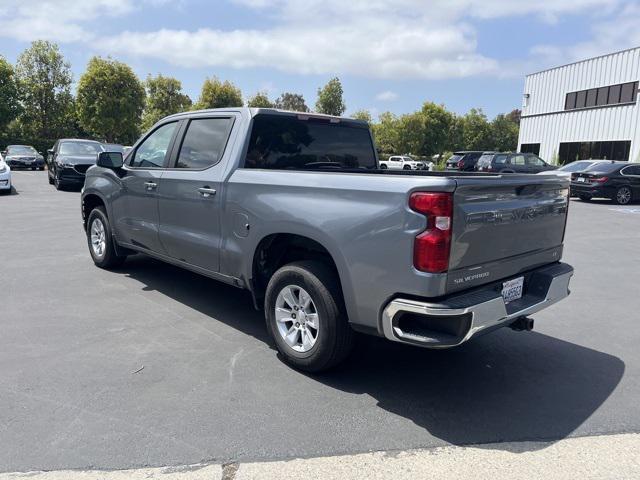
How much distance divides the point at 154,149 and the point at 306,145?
184 centimetres

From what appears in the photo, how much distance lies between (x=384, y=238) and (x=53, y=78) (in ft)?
149

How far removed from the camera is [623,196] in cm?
1816

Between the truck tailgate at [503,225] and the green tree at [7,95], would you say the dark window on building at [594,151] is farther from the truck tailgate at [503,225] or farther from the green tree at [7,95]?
the green tree at [7,95]

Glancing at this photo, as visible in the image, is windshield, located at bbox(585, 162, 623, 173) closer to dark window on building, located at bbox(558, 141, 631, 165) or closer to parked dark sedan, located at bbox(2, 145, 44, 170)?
dark window on building, located at bbox(558, 141, 631, 165)

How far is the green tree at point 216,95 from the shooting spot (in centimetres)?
4881

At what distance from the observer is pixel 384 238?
3295 millimetres

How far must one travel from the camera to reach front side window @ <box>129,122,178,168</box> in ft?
18.2

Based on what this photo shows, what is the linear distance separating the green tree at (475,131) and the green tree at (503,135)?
1.81 meters

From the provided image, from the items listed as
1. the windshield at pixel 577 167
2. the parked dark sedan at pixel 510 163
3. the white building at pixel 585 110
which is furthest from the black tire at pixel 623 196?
the white building at pixel 585 110

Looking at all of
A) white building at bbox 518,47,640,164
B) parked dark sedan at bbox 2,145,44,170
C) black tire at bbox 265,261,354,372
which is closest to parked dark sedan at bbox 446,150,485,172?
white building at bbox 518,47,640,164

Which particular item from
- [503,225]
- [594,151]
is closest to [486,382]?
[503,225]

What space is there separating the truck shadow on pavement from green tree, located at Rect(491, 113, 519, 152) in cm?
7216

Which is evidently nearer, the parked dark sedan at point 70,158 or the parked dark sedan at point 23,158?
the parked dark sedan at point 70,158

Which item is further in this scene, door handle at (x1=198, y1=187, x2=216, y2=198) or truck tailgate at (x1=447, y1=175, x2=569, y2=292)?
door handle at (x1=198, y1=187, x2=216, y2=198)
